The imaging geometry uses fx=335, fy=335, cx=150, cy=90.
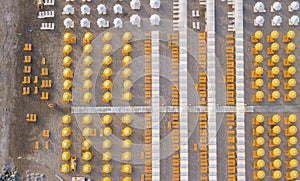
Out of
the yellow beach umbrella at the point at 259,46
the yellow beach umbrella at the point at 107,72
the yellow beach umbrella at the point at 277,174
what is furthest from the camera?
the yellow beach umbrella at the point at 259,46

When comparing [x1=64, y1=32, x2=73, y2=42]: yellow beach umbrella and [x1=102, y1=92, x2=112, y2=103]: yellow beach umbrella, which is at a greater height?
[x1=64, y1=32, x2=73, y2=42]: yellow beach umbrella

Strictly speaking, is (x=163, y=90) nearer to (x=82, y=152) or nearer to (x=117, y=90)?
(x=117, y=90)

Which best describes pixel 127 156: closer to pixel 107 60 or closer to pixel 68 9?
pixel 107 60

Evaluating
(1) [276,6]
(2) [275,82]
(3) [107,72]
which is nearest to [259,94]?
(2) [275,82]

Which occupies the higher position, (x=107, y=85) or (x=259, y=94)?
(x=107, y=85)

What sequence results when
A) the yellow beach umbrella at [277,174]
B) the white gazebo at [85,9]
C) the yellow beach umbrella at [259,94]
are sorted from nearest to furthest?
the yellow beach umbrella at [277,174] < the yellow beach umbrella at [259,94] < the white gazebo at [85,9]

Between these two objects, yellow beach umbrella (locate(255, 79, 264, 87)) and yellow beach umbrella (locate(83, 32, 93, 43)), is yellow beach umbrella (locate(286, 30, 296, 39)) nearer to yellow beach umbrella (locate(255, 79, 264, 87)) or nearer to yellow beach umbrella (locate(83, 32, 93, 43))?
yellow beach umbrella (locate(255, 79, 264, 87))

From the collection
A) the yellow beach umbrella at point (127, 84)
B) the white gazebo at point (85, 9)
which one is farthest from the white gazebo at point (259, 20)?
the white gazebo at point (85, 9)

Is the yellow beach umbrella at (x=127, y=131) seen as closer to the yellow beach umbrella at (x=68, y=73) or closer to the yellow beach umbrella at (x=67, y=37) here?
the yellow beach umbrella at (x=68, y=73)

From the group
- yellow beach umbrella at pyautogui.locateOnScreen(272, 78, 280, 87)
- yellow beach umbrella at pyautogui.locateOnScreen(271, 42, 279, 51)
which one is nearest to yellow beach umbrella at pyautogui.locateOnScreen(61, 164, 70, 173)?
yellow beach umbrella at pyautogui.locateOnScreen(272, 78, 280, 87)
